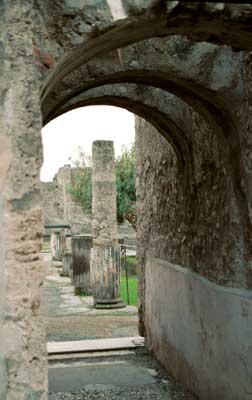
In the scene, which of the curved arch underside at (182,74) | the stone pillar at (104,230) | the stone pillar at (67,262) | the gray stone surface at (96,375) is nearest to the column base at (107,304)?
the stone pillar at (104,230)

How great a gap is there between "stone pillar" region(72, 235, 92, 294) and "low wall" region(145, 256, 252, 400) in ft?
17.7

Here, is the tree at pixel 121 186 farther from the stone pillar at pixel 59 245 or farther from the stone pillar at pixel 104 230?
the stone pillar at pixel 104 230

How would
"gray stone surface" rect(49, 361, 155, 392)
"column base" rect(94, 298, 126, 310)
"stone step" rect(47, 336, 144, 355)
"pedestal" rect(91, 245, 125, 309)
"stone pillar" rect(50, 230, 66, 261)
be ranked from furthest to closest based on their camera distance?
"stone pillar" rect(50, 230, 66, 261) < "pedestal" rect(91, 245, 125, 309) < "column base" rect(94, 298, 126, 310) < "stone step" rect(47, 336, 144, 355) < "gray stone surface" rect(49, 361, 155, 392)

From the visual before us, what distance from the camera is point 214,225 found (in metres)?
4.38

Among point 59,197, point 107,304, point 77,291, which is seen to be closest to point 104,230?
point 107,304

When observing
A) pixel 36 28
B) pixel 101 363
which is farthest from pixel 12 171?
pixel 101 363

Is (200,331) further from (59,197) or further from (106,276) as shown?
(59,197)

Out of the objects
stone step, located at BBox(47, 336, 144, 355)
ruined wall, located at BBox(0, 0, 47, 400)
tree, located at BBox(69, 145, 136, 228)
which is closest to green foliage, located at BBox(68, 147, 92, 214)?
tree, located at BBox(69, 145, 136, 228)

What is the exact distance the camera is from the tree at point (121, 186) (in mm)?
18797

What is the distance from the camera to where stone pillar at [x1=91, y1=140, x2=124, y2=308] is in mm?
10406

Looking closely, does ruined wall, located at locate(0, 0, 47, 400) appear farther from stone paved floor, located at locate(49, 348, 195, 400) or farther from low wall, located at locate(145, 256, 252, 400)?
stone paved floor, located at locate(49, 348, 195, 400)

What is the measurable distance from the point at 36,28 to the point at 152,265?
15.2ft

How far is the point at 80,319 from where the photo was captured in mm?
8859

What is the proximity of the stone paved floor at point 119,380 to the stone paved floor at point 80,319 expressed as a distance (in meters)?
1.24
